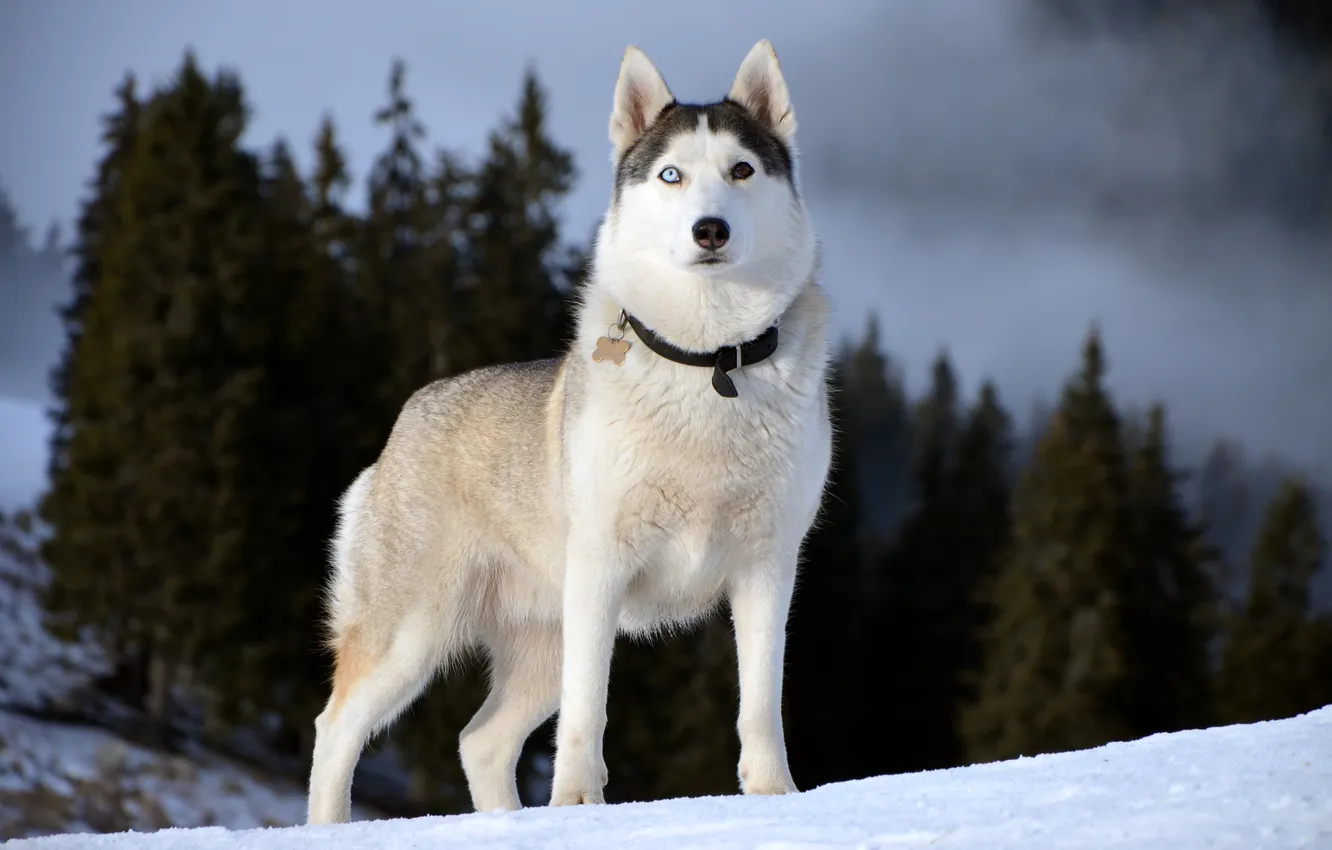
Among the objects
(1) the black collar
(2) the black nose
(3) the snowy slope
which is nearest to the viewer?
(3) the snowy slope

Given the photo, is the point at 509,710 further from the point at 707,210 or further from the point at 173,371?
the point at 173,371

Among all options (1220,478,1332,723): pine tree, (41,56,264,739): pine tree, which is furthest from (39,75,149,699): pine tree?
(1220,478,1332,723): pine tree

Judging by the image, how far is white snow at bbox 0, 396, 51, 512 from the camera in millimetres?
29984

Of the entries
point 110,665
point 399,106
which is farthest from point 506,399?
point 399,106

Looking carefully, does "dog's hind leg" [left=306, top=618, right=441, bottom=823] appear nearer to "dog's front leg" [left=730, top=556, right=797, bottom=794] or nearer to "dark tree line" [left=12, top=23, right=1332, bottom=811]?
"dog's front leg" [left=730, top=556, right=797, bottom=794]

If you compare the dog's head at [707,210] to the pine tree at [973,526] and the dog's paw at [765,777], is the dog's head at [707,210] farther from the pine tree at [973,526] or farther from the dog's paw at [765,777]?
the pine tree at [973,526]

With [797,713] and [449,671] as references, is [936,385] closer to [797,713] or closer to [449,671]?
[797,713]

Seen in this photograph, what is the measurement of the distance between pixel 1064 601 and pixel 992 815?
93.7ft

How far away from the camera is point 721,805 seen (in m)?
5.00

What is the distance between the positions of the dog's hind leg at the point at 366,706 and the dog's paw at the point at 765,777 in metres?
1.98

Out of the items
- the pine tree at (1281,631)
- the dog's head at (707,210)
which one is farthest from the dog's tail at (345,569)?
the pine tree at (1281,631)

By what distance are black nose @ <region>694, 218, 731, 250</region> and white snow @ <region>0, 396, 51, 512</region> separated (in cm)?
2695

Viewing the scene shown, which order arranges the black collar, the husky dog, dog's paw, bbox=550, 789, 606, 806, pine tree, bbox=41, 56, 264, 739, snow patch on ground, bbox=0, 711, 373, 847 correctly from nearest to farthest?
dog's paw, bbox=550, 789, 606, 806 → the husky dog → the black collar → snow patch on ground, bbox=0, 711, 373, 847 → pine tree, bbox=41, 56, 264, 739

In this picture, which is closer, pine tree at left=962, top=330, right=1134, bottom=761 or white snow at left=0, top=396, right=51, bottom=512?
white snow at left=0, top=396, right=51, bottom=512
